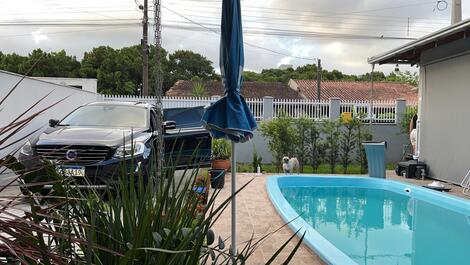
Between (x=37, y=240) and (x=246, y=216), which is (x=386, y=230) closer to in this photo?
(x=246, y=216)

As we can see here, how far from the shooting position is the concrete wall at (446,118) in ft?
31.9

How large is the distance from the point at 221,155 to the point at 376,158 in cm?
386

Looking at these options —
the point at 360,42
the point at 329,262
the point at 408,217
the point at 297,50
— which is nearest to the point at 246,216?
the point at 329,262

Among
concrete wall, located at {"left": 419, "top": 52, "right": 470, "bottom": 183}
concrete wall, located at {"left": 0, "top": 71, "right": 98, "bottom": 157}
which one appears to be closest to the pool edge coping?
concrete wall, located at {"left": 0, "top": 71, "right": 98, "bottom": 157}

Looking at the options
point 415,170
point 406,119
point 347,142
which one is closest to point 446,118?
point 415,170

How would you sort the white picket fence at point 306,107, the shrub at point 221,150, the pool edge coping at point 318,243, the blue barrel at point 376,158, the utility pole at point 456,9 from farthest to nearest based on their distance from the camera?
the white picket fence at point 306,107, the utility pole at point 456,9, the blue barrel at point 376,158, the shrub at point 221,150, the pool edge coping at point 318,243

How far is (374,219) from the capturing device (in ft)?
26.2

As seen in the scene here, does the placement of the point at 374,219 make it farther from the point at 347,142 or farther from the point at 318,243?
the point at 347,142

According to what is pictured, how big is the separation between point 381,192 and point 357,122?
11.2ft

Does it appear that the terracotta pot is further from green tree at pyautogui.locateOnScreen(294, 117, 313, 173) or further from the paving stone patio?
green tree at pyautogui.locateOnScreen(294, 117, 313, 173)

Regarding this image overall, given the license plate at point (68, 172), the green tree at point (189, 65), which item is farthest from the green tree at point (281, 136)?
the green tree at point (189, 65)

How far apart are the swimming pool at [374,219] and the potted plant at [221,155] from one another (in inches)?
43.4

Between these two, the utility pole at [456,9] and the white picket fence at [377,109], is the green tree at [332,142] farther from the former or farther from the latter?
the utility pole at [456,9]

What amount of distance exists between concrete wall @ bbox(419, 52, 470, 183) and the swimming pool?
1.46m
